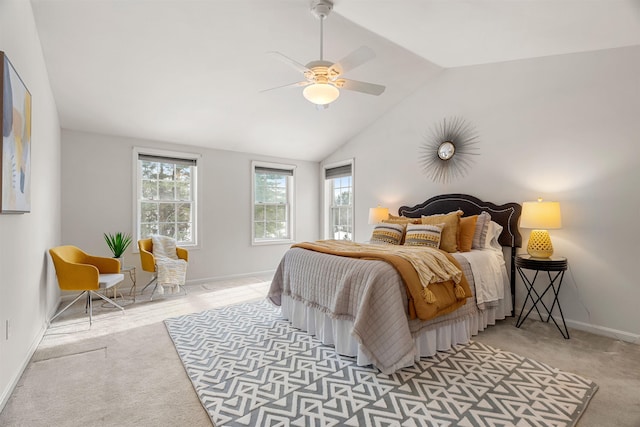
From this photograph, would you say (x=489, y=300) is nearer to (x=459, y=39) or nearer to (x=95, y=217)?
(x=459, y=39)

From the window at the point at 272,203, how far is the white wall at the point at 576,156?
10.0ft

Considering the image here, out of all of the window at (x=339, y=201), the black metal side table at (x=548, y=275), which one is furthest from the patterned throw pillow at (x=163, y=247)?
the black metal side table at (x=548, y=275)

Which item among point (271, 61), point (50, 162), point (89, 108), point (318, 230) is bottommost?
point (318, 230)

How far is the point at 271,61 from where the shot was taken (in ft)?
11.7

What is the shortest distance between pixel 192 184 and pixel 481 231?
4251 mm

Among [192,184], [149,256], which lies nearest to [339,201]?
[192,184]

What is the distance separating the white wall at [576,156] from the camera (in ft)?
9.53

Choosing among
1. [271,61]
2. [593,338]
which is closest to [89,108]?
[271,61]

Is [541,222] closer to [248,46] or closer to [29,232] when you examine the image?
[248,46]

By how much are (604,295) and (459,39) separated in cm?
284

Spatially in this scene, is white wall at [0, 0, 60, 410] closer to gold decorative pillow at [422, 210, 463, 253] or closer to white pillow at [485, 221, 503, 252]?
gold decorative pillow at [422, 210, 463, 253]

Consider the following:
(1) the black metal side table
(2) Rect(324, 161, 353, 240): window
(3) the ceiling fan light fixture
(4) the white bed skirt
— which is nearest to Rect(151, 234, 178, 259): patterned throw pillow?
(4) the white bed skirt

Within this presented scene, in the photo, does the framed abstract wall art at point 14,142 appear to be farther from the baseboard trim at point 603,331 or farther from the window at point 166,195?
the baseboard trim at point 603,331

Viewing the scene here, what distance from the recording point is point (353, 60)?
96.2 inches
